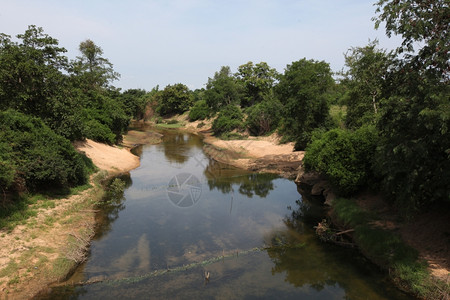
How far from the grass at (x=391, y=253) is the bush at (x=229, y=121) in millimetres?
42658

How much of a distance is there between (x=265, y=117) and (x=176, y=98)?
1802 inches

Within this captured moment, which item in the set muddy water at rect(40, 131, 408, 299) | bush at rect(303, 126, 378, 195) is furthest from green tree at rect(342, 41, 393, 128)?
muddy water at rect(40, 131, 408, 299)

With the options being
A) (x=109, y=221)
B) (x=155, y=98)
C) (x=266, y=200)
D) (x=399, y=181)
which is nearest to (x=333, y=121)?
(x=266, y=200)

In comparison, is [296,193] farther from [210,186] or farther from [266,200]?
[210,186]

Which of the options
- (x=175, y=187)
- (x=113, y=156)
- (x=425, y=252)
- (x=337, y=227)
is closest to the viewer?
(x=425, y=252)

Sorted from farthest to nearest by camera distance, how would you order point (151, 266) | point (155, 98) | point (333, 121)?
point (155, 98)
point (333, 121)
point (151, 266)

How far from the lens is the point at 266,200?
26109 mm

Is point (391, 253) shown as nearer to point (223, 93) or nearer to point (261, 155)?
point (261, 155)

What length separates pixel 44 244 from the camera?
51.1 ft

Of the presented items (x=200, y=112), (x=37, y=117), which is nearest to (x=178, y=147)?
(x=37, y=117)

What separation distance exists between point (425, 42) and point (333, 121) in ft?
94.9

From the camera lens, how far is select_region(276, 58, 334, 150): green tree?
131 feet

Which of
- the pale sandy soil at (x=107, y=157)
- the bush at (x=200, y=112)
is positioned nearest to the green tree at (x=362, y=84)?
the pale sandy soil at (x=107, y=157)

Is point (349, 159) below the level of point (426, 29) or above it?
→ below
